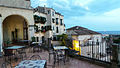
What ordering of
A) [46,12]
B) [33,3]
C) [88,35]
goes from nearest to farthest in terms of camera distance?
[33,3] → [88,35] → [46,12]

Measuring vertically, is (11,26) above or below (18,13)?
below

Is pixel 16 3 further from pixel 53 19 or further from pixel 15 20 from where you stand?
pixel 53 19

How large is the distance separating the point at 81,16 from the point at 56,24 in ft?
95.0

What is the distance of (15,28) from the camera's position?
15047 millimetres

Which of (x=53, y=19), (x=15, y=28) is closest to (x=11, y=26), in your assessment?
(x=15, y=28)

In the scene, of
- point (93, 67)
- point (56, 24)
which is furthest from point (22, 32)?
point (93, 67)

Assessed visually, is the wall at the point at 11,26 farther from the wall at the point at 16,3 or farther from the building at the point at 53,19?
the building at the point at 53,19

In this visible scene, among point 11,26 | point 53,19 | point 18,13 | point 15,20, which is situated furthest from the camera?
point 53,19

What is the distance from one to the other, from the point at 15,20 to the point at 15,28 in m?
1.47

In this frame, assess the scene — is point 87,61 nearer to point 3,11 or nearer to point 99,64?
point 99,64

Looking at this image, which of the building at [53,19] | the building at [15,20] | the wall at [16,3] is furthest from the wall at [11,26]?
the building at [53,19]

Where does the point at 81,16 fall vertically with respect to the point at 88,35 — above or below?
above

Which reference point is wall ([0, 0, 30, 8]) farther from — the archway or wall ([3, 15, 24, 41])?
wall ([3, 15, 24, 41])

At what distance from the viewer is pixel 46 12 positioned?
23.3 meters
